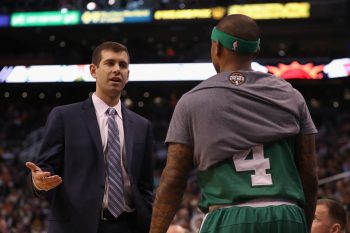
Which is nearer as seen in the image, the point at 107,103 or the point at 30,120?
the point at 107,103

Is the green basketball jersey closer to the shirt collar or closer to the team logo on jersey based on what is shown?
the team logo on jersey

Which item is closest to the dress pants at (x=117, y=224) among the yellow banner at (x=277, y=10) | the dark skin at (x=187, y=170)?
the dark skin at (x=187, y=170)

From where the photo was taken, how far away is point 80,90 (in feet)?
75.0

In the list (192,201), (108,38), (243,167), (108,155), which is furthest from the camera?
A: (108,38)

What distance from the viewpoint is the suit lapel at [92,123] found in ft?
11.9

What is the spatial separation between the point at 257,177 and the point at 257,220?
170 millimetres

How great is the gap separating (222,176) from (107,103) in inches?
56.8

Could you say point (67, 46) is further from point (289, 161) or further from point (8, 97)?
point (289, 161)

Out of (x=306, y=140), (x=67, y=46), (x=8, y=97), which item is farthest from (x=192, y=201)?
(x=67, y=46)

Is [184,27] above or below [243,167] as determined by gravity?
above

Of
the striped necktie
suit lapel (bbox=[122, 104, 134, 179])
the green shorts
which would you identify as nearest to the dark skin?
the green shorts

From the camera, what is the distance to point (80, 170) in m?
3.57

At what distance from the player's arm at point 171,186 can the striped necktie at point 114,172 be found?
97 centimetres

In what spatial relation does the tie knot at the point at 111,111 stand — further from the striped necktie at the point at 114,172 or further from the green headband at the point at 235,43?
the green headband at the point at 235,43
